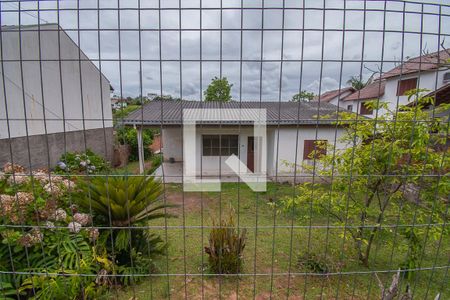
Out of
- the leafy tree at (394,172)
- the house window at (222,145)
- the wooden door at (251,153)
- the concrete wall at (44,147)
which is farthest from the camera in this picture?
the wooden door at (251,153)

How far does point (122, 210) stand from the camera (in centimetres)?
260

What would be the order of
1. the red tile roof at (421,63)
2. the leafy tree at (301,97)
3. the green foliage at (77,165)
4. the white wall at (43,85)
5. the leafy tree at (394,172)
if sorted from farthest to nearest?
the white wall at (43,85)
the green foliage at (77,165)
the leafy tree at (394,172)
the leafy tree at (301,97)
the red tile roof at (421,63)

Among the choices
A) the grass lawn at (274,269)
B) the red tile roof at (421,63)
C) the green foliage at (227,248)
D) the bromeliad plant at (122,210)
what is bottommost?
the grass lawn at (274,269)

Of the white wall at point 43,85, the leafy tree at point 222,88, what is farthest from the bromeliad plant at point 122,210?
the white wall at point 43,85

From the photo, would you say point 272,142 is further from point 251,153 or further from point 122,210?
point 122,210

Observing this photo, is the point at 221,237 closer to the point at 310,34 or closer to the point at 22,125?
the point at 310,34

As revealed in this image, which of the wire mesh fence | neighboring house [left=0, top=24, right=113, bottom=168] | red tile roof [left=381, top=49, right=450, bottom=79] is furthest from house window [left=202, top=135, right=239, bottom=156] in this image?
red tile roof [left=381, top=49, right=450, bottom=79]

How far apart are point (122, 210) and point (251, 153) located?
7.46 metres

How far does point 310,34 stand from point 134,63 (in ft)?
3.91

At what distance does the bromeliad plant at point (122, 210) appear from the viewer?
2600 millimetres

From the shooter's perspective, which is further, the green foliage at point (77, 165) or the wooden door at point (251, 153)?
the wooden door at point (251, 153)

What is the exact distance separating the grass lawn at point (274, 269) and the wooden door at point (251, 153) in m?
4.48

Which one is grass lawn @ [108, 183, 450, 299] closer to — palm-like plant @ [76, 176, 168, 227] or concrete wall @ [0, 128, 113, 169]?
palm-like plant @ [76, 176, 168, 227]

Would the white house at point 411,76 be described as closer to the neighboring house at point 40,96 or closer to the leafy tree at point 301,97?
the leafy tree at point 301,97
